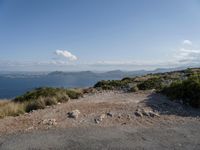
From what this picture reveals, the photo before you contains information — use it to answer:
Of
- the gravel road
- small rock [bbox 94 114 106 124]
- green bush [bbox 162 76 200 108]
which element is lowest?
the gravel road

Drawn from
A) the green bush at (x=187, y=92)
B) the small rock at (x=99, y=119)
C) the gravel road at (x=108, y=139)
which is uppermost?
the green bush at (x=187, y=92)

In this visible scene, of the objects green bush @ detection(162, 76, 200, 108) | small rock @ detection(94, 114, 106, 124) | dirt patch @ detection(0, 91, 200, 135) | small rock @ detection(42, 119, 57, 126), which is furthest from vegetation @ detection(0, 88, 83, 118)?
green bush @ detection(162, 76, 200, 108)

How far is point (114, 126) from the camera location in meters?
9.36

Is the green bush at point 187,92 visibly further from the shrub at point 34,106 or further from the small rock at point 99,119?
the shrub at point 34,106

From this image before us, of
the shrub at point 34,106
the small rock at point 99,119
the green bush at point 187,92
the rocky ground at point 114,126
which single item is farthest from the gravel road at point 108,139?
the shrub at point 34,106

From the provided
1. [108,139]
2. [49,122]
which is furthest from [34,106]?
[108,139]

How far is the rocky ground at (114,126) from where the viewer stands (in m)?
7.59

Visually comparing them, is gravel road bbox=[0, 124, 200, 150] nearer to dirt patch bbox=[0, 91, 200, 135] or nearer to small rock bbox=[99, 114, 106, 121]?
dirt patch bbox=[0, 91, 200, 135]

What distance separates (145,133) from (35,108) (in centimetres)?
648

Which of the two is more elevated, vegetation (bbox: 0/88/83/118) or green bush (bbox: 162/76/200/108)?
green bush (bbox: 162/76/200/108)

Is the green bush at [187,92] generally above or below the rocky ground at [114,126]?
above

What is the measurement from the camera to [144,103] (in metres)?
13.2

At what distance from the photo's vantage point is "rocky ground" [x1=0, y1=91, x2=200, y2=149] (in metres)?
7.59

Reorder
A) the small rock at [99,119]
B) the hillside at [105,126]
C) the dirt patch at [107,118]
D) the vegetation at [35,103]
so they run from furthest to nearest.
→ 1. the vegetation at [35,103]
2. the small rock at [99,119]
3. the dirt patch at [107,118]
4. the hillside at [105,126]
